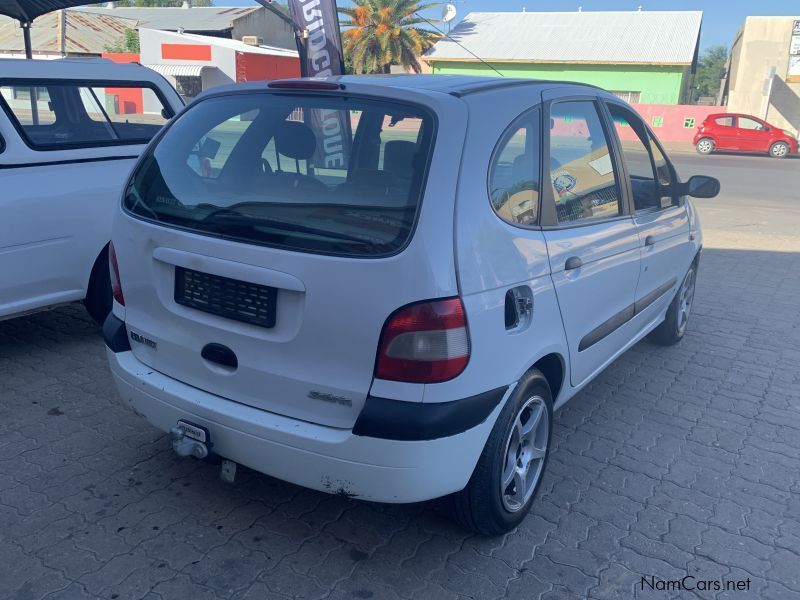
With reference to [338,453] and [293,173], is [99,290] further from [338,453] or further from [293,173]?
[338,453]

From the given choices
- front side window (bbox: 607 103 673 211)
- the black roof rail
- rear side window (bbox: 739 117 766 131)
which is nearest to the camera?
the black roof rail

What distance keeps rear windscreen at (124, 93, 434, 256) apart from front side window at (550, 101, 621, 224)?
2.77 ft

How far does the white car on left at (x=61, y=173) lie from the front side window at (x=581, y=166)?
2475mm

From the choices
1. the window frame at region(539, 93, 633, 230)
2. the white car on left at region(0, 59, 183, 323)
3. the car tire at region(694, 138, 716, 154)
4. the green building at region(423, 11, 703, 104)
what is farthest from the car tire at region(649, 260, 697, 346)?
the green building at region(423, 11, 703, 104)

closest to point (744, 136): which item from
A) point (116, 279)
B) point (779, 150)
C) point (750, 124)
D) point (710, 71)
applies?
point (750, 124)

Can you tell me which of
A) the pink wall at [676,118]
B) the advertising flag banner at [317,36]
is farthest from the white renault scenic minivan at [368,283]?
the pink wall at [676,118]

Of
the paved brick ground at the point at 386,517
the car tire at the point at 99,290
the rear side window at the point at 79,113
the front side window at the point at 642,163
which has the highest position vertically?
the rear side window at the point at 79,113

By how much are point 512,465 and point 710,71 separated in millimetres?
97050

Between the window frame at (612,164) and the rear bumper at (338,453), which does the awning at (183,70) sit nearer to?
the window frame at (612,164)

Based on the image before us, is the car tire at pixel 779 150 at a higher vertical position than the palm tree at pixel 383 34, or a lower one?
lower

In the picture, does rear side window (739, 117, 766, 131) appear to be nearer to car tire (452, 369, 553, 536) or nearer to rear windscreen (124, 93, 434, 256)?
car tire (452, 369, 553, 536)

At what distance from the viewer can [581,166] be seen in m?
3.58

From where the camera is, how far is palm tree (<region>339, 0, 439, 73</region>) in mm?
40406

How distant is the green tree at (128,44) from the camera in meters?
47.3
